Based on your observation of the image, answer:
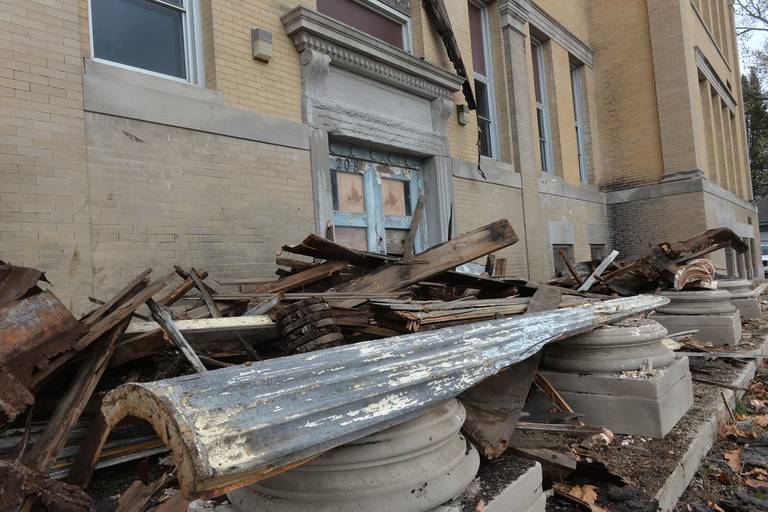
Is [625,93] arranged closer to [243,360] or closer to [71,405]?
[243,360]

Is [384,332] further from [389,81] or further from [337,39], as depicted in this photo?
[389,81]

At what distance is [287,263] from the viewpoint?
4.73m

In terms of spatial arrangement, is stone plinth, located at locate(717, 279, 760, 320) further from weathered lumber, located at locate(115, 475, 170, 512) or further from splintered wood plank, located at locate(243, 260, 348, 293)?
weathered lumber, located at locate(115, 475, 170, 512)

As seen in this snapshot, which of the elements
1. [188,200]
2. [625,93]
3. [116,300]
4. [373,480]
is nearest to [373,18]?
[188,200]

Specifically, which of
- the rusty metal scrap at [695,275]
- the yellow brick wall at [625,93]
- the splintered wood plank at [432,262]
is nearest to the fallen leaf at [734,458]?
the splintered wood plank at [432,262]

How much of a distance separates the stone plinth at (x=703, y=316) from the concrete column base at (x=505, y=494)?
4652 mm

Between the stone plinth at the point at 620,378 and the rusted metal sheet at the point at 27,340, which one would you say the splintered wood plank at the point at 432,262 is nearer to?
the stone plinth at the point at 620,378

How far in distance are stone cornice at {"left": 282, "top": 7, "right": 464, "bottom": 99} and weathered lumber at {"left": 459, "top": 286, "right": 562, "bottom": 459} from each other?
17.9 ft

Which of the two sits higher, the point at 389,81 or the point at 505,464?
the point at 389,81

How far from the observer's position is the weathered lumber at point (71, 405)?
8.08 feet

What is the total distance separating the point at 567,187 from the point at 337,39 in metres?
8.62

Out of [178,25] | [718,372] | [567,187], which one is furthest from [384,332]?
[567,187]

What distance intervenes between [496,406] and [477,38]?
427 inches

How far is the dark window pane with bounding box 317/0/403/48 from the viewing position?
8.01 metres
